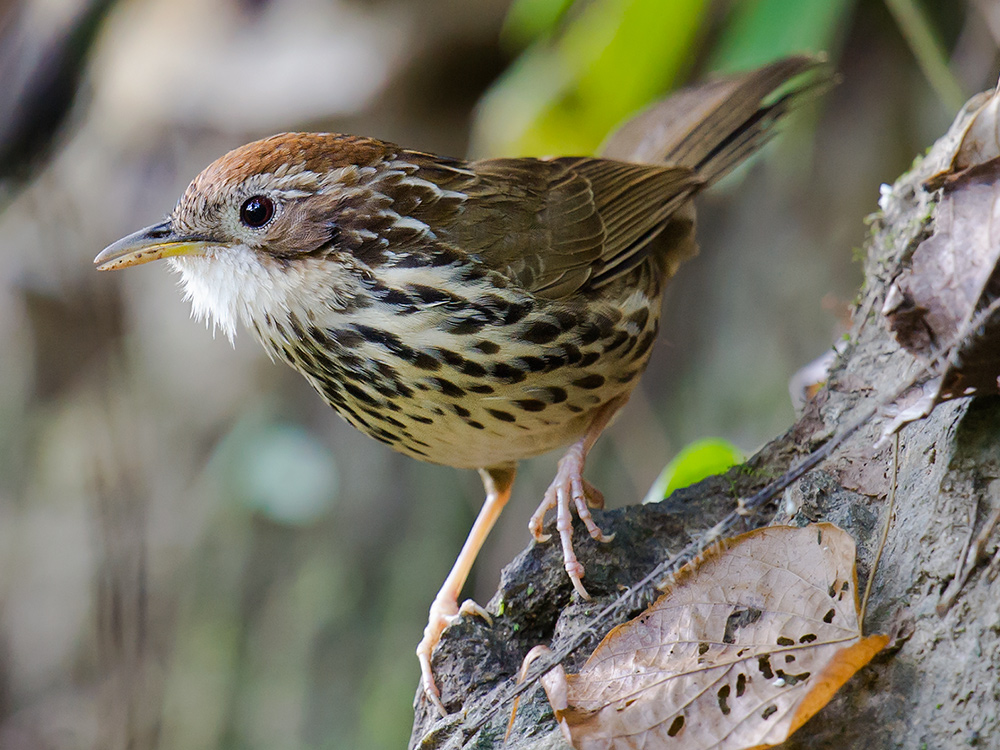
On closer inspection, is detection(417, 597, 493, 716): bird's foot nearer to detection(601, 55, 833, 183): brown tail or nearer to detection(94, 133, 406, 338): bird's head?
detection(94, 133, 406, 338): bird's head

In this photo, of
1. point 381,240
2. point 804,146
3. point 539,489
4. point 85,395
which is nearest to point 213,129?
point 85,395

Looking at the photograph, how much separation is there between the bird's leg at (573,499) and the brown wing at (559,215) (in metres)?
0.42

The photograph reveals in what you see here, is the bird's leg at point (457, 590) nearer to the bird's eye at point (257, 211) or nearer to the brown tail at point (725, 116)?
the bird's eye at point (257, 211)

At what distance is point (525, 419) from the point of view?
8.52 ft

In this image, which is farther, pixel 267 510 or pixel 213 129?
pixel 213 129

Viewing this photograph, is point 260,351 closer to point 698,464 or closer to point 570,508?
point 698,464

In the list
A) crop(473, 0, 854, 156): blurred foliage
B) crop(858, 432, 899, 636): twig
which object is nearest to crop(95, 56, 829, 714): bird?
crop(858, 432, 899, 636): twig

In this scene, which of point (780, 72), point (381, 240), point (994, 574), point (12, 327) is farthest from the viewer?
point (12, 327)

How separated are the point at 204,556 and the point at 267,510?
0.80m

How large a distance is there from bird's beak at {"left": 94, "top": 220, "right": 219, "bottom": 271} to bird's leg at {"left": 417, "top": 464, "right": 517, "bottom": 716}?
1.09 metres

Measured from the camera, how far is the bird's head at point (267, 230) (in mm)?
2447

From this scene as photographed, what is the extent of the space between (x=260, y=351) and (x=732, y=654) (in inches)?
172

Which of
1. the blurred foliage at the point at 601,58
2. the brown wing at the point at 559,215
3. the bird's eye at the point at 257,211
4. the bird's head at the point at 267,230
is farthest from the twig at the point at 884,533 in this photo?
the blurred foliage at the point at 601,58

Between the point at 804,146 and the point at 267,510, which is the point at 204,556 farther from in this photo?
the point at 804,146
